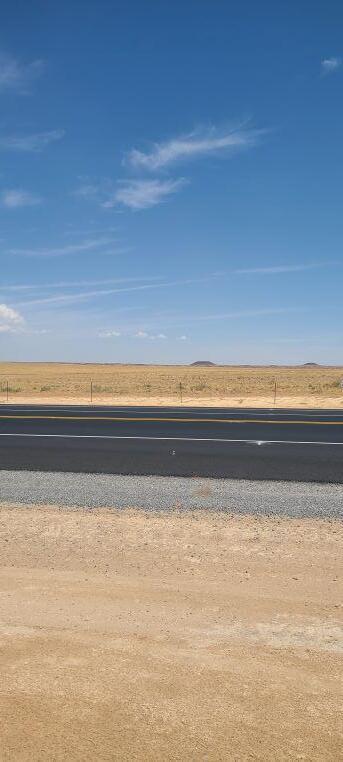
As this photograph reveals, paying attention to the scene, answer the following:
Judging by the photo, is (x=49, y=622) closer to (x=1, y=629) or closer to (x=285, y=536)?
(x=1, y=629)

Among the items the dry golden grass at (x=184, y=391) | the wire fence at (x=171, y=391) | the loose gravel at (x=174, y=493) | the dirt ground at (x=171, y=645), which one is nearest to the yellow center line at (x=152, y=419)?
the loose gravel at (x=174, y=493)

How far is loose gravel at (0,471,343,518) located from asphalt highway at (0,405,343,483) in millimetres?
728

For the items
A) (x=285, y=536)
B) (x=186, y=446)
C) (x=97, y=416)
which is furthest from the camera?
(x=97, y=416)

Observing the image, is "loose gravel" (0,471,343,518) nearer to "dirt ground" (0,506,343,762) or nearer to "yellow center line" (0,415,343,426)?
"dirt ground" (0,506,343,762)

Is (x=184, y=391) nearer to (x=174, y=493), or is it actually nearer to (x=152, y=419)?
(x=152, y=419)

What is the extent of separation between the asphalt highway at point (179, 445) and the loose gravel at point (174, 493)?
28.7 inches

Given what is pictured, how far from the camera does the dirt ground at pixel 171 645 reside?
3693 mm

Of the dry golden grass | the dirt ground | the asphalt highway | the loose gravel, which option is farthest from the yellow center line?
the dirt ground

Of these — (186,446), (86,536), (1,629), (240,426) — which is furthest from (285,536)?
(240,426)

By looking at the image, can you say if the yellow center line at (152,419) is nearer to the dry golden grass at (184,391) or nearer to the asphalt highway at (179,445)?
the asphalt highway at (179,445)

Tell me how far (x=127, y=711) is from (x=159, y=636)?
1.13 m

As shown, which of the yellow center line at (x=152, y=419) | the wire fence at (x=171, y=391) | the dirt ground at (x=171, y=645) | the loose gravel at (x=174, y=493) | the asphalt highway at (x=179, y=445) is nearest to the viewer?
the dirt ground at (x=171, y=645)

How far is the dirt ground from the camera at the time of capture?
12.1 feet

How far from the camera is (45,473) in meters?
12.4
